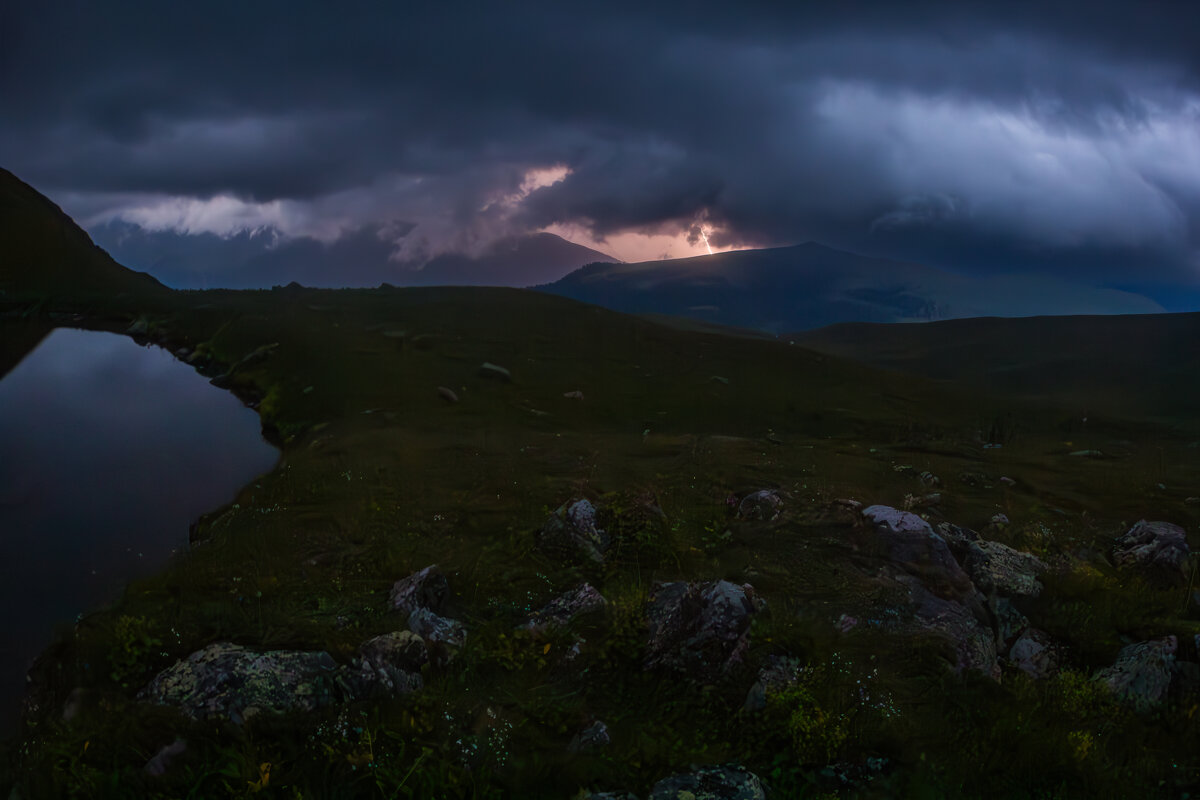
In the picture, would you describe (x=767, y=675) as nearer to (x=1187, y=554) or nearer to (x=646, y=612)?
(x=646, y=612)

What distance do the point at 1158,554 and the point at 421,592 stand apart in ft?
53.1

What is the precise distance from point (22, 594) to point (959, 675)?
20093 millimetres

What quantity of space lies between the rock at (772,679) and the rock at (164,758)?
7488 millimetres

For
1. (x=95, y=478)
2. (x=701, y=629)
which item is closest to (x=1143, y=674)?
(x=701, y=629)

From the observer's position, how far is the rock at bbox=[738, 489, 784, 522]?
17.4 meters

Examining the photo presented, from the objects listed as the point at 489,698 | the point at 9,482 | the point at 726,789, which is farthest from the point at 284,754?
the point at 9,482

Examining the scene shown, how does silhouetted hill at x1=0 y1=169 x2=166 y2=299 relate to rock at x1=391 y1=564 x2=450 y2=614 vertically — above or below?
above

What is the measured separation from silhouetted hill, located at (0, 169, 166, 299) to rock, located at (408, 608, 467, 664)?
10772cm

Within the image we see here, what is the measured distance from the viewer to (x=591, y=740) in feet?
30.1

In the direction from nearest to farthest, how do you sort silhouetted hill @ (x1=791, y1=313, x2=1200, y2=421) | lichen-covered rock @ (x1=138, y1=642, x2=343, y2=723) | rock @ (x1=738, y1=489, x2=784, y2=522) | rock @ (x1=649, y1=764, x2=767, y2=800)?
1. rock @ (x1=649, y1=764, x2=767, y2=800)
2. lichen-covered rock @ (x1=138, y1=642, x2=343, y2=723)
3. rock @ (x1=738, y1=489, x2=784, y2=522)
4. silhouetted hill @ (x1=791, y1=313, x2=1200, y2=421)

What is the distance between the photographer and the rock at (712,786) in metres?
7.92

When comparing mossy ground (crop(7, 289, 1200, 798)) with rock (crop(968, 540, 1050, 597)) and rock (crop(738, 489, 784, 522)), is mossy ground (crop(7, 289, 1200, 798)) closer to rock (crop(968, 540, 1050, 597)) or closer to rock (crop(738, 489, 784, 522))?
rock (crop(968, 540, 1050, 597))

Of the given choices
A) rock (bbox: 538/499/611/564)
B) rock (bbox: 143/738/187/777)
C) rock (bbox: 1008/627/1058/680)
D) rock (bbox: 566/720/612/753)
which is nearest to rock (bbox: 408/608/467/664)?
rock (bbox: 566/720/612/753)

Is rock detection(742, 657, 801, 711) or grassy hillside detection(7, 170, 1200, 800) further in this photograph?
rock detection(742, 657, 801, 711)
